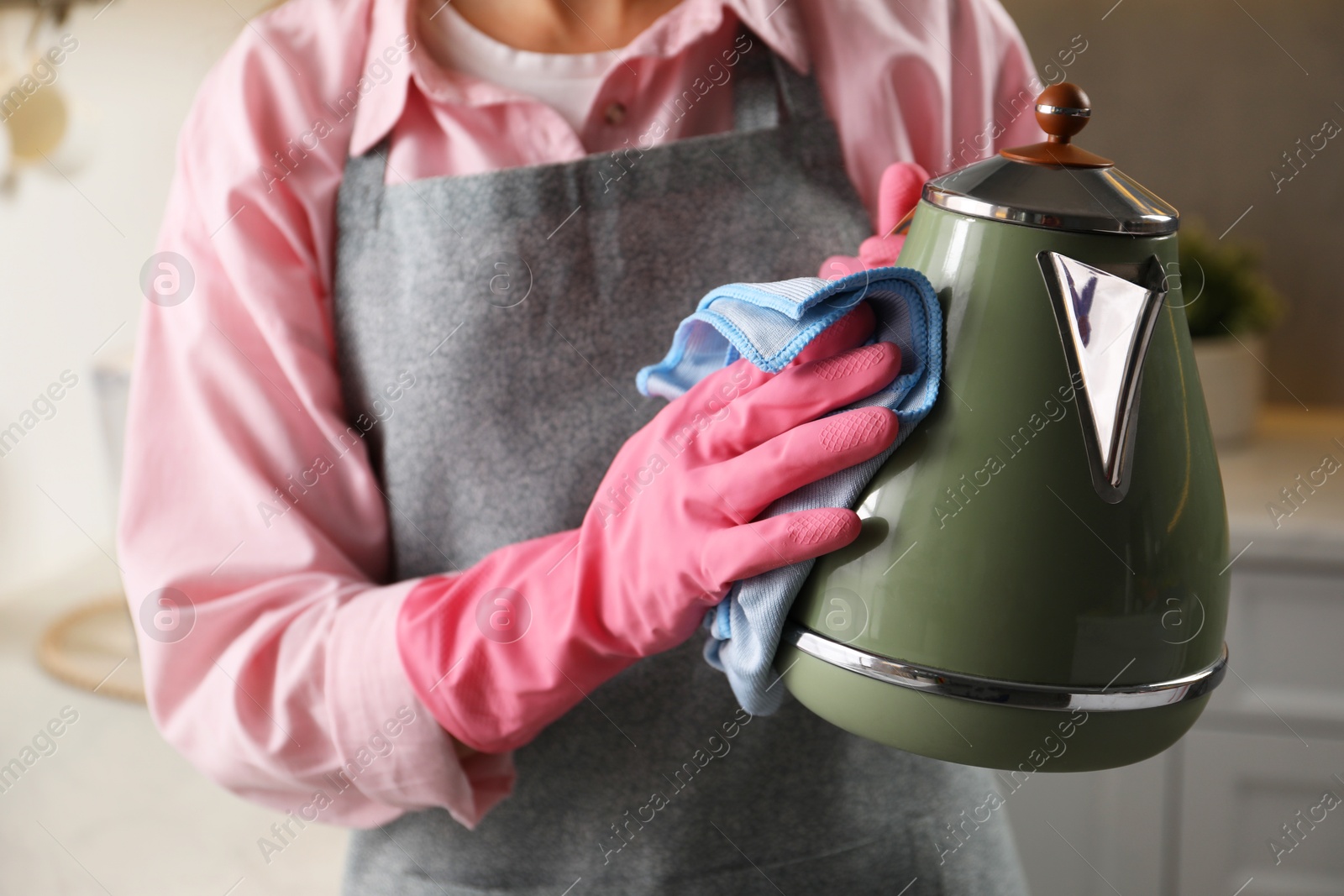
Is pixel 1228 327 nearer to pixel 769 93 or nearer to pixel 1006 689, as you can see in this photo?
pixel 769 93

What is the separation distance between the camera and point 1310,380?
1.56 meters

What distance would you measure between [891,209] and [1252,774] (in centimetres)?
104

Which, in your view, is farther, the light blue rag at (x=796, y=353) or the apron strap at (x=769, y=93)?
the apron strap at (x=769, y=93)

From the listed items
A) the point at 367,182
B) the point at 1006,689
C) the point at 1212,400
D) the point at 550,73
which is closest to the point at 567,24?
the point at 550,73

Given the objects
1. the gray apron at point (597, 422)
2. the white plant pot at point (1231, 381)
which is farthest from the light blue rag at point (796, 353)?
the white plant pot at point (1231, 381)

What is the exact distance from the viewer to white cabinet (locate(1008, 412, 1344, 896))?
1172 millimetres

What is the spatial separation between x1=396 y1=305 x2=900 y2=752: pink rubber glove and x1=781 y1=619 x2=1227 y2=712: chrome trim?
42 mm

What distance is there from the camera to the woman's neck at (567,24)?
631 mm

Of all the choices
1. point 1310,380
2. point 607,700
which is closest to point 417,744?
point 607,700

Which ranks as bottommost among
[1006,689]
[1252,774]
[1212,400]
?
[1252,774]

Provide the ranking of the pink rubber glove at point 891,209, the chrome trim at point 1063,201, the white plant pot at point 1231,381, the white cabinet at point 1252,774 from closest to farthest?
the chrome trim at point 1063,201 < the pink rubber glove at point 891,209 < the white cabinet at point 1252,774 < the white plant pot at point 1231,381

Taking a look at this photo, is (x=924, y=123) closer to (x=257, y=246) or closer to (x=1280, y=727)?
(x=257, y=246)

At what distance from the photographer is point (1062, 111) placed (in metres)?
0.38

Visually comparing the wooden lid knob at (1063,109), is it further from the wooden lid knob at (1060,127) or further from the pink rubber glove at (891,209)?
the pink rubber glove at (891,209)
